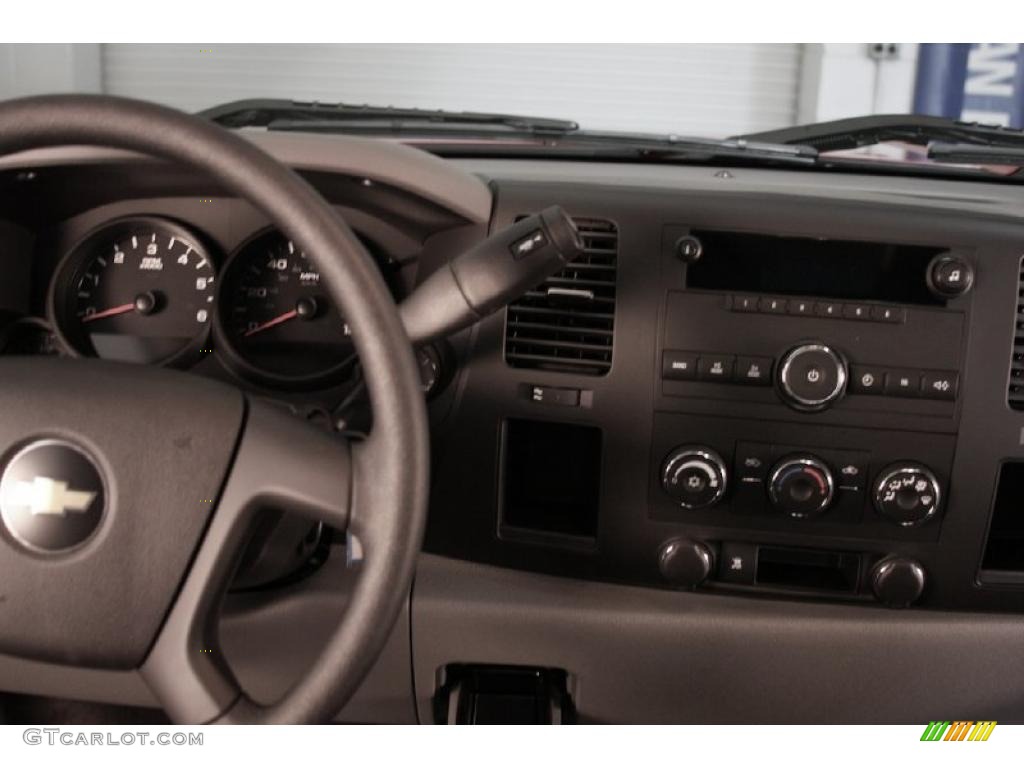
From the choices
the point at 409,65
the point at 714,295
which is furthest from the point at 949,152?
the point at 409,65

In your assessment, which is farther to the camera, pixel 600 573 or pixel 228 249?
pixel 228 249

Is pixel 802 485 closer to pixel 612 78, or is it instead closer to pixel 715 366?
pixel 715 366

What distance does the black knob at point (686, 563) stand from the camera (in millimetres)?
1221

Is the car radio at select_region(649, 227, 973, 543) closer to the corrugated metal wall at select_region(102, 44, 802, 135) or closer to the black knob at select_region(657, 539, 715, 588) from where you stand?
the black knob at select_region(657, 539, 715, 588)

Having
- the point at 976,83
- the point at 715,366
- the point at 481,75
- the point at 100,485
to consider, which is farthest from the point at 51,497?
the point at 976,83

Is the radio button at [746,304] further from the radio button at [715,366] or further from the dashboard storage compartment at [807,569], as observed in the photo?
the dashboard storage compartment at [807,569]

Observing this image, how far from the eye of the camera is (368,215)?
4.36 ft

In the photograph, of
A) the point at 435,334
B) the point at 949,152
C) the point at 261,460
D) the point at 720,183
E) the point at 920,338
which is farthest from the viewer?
the point at 949,152

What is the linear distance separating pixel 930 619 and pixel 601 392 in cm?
52

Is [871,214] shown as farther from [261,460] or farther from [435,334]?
[261,460]

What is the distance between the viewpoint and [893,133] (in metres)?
1.64

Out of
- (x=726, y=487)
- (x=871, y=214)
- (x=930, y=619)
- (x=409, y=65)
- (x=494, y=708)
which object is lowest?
(x=494, y=708)

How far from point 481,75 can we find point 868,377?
440cm

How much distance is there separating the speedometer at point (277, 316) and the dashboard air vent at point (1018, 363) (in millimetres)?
848
